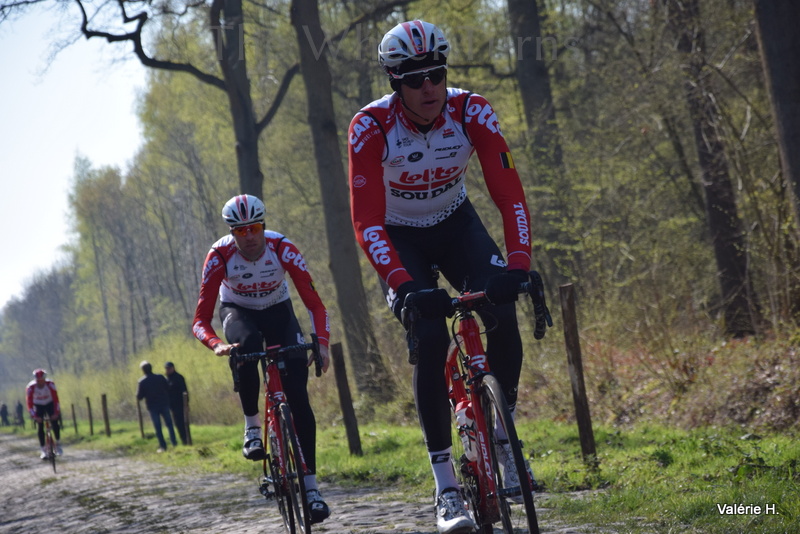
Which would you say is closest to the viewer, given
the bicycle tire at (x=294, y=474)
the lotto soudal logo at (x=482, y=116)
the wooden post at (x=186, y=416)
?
the lotto soudal logo at (x=482, y=116)

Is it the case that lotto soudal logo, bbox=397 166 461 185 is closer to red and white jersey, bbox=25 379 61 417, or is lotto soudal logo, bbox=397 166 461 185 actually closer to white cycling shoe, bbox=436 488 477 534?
white cycling shoe, bbox=436 488 477 534

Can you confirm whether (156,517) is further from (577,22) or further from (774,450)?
(577,22)

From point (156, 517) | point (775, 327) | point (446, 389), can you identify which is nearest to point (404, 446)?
point (156, 517)

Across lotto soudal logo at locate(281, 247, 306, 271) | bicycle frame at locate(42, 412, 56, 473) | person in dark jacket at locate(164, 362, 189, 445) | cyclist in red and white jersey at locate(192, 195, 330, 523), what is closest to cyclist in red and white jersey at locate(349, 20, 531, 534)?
cyclist in red and white jersey at locate(192, 195, 330, 523)

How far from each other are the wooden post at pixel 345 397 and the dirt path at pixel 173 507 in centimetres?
142

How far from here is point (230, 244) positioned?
680 centimetres

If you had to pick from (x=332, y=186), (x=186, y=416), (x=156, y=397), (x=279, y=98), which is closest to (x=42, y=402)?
(x=156, y=397)

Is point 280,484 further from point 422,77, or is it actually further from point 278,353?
point 422,77

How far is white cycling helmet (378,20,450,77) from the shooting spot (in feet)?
13.6

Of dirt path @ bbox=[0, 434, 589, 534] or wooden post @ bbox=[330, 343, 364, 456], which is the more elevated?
wooden post @ bbox=[330, 343, 364, 456]

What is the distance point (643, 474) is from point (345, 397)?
512 cm

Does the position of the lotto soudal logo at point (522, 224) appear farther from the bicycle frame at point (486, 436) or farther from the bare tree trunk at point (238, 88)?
the bare tree trunk at point (238, 88)

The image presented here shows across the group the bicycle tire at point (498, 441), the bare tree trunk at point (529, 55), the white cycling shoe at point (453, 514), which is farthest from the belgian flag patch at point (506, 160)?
the bare tree trunk at point (529, 55)

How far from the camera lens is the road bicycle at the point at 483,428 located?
3.67 metres
